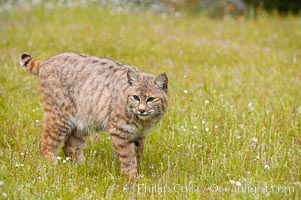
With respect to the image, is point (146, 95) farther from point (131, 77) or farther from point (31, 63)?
point (31, 63)

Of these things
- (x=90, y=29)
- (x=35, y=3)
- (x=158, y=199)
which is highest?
(x=35, y=3)

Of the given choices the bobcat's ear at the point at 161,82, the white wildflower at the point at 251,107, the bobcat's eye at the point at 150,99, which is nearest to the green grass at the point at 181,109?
the white wildflower at the point at 251,107

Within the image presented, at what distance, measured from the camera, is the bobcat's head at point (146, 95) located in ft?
20.1

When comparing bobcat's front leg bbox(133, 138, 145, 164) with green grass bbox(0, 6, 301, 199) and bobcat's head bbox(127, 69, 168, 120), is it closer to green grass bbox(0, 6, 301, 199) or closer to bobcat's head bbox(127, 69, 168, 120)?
green grass bbox(0, 6, 301, 199)

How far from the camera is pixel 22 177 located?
224 inches

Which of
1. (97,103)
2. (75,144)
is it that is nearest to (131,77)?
(97,103)

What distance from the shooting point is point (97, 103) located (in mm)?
6656

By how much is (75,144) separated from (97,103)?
865 mm

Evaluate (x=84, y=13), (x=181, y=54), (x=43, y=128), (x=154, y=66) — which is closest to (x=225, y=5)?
(x=84, y=13)

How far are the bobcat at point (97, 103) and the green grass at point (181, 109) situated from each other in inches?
9.4

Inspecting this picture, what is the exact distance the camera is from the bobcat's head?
612 cm

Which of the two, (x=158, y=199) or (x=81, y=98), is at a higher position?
(x=81, y=98)

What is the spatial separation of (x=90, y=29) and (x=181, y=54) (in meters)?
2.49

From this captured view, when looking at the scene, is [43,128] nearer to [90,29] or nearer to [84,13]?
[90,29]
